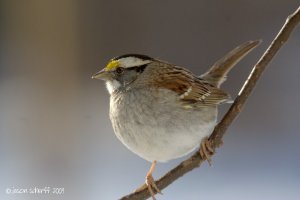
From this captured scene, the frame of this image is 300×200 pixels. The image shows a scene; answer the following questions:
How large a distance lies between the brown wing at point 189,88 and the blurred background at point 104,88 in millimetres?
1280

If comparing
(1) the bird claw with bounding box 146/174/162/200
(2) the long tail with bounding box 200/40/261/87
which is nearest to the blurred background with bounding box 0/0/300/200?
(2) the long tail with bounding box 200/40/261/87

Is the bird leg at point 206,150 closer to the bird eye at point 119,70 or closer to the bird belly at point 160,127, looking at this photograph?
the bird belly at point 160,127

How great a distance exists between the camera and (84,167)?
4117 mm

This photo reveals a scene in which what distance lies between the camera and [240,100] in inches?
73.5

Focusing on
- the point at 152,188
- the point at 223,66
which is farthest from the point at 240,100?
the point at 223,66

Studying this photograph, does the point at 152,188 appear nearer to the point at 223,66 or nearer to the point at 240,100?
the point at 240,100

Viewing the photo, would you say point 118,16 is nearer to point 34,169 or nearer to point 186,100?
point 34,169

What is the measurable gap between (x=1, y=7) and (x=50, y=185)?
2281 mm

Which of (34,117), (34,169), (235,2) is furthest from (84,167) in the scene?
(235,2)

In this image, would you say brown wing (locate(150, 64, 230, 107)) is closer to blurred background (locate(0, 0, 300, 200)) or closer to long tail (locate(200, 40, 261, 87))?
long tail (locate(200, 40, 261, 87))

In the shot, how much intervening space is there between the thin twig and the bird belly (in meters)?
0.18

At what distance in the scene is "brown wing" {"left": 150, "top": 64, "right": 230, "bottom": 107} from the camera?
94.0 inches

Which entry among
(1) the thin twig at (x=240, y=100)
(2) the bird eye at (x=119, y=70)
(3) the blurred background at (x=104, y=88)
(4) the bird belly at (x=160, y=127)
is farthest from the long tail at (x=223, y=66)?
(3) the blurred background at (x=104, y=88)

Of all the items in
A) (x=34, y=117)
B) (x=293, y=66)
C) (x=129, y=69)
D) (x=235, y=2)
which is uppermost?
(x=129, y=69)
